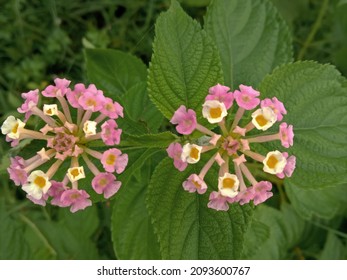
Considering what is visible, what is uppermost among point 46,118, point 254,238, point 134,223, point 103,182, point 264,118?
point 264,118

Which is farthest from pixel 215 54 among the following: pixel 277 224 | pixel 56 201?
pixel 277 224

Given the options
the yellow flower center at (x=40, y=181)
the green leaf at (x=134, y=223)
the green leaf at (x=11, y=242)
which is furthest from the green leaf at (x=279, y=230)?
the yellow flower center at (x=40, y=181)

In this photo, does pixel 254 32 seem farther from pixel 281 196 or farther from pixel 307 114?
pixel 281 196

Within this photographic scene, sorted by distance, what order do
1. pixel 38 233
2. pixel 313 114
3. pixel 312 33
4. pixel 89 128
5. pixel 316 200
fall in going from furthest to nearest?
1. pixel 312 33
2. pixel 38 233
3. pixel 316 200
4. pixel 313 114
5. pixel 89 128

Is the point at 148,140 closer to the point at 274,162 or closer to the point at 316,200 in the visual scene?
the point at 274,162

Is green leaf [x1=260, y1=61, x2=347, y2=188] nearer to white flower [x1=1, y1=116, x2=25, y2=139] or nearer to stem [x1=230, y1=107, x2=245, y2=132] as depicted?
stem [x1=230, y1=107, x2=245, y2=132]

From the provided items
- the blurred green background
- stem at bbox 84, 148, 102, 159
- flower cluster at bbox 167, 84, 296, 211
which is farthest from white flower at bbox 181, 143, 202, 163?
the blurred green background

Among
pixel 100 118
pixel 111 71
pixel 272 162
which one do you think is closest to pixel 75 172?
pixel 100 118
